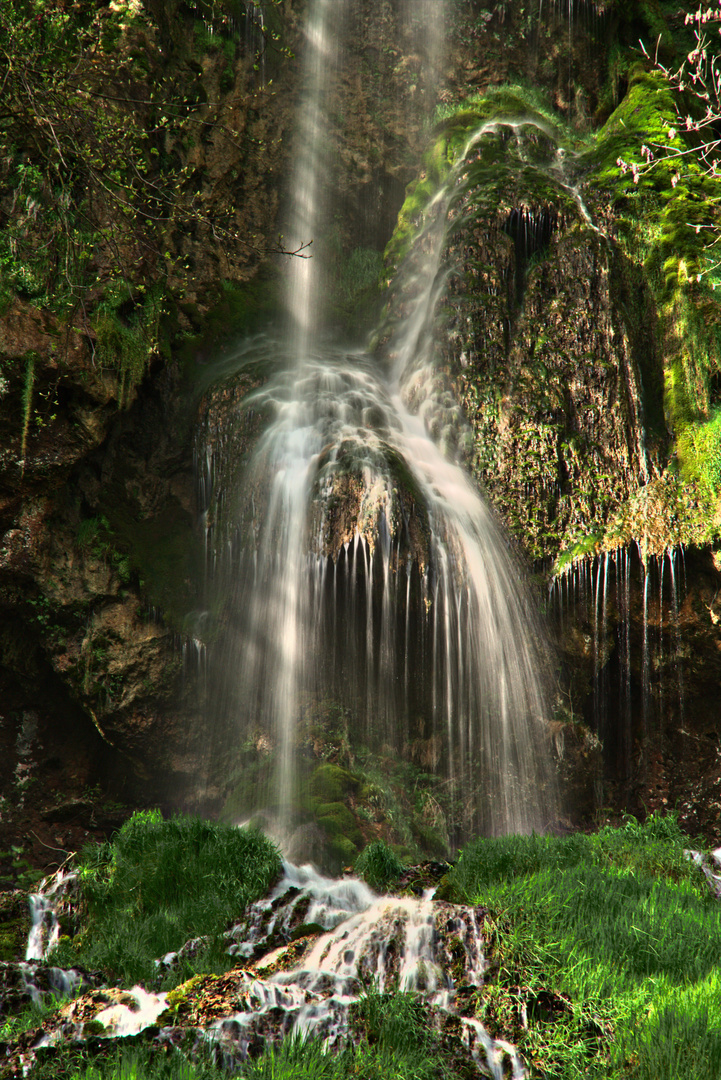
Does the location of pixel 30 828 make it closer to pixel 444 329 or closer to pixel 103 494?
pixel 103 494

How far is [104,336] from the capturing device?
8.30m

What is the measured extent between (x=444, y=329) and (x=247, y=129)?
18.9 feet

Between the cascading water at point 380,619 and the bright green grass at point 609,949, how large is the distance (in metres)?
3.08

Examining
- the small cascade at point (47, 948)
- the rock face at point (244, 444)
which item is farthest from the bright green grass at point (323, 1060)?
the rock face at point (244, 444)

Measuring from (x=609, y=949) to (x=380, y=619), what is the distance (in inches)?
195

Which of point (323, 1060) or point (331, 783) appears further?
point (331, 783)

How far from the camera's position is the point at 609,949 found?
369 cm

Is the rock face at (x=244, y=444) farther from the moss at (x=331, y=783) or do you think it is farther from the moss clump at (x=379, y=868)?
the moss clump at (x=379, y=868)

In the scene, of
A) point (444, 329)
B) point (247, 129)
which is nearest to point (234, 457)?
point (444, 329)

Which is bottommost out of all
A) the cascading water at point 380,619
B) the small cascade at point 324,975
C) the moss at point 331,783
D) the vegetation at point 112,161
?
the small cascade at point 324,975

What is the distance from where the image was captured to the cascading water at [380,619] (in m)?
8.37

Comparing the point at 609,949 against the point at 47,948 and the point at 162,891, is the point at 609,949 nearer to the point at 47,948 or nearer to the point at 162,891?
the point at 162,891

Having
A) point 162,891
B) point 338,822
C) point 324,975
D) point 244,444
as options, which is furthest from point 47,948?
point 244,444

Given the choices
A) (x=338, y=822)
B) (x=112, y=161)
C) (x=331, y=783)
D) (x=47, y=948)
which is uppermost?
(x=112, y=161)
